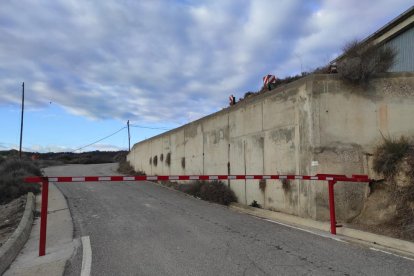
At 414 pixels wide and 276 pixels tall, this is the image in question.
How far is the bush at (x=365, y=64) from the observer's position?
39.5ft

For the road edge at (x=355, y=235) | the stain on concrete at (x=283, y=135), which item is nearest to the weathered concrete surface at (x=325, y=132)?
the stain on concrete at (x=283, y=135)

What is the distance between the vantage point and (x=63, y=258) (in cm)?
802

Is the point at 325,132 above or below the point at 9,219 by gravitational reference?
above

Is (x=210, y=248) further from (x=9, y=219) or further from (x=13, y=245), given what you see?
(x=9, y=219)

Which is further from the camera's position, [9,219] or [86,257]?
[9,219]

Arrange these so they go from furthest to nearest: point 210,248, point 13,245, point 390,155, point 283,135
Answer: point 283,135 < point 390,155 < point 13,245 < point 210,248

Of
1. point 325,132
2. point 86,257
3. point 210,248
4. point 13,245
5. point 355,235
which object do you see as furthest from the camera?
point 325,132

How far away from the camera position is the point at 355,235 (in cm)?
980

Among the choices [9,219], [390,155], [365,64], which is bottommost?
[9,219]

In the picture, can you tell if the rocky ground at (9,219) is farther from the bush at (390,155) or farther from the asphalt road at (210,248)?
the bush at (390,155)

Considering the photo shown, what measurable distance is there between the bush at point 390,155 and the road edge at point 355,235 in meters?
1.92

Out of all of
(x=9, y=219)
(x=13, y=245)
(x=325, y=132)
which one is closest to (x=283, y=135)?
(x=325, y=132)

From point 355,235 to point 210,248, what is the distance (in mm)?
3381

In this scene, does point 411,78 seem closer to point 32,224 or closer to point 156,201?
point 156,201
